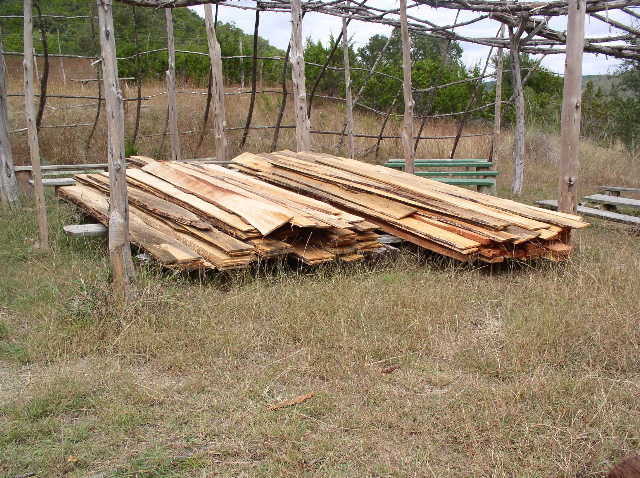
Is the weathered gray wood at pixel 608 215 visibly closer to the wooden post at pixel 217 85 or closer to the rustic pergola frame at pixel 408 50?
the rustic pergola frame at pixel 408 50

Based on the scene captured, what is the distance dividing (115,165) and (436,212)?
353cm

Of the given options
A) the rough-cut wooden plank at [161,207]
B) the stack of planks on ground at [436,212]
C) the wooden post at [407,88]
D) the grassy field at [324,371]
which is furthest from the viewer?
the wooden post at [407,88]

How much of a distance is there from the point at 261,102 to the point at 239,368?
1437 cm

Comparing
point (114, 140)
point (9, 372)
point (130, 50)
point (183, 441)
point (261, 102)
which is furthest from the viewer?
point (130, 50)

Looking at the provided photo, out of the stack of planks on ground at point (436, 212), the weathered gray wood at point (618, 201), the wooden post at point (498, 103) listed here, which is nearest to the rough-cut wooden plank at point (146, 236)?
the stack of planks on ground at point (436, 212)

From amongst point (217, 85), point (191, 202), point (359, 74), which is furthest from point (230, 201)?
point (359, 74)

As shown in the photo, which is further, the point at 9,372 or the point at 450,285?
the point at 450,285

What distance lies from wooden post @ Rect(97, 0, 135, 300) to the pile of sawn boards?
74 cm

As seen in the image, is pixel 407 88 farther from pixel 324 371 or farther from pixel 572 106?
pixel 324 371

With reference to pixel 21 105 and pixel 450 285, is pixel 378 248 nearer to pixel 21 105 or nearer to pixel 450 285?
pixel 450 285

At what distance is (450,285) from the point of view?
587 centimetres

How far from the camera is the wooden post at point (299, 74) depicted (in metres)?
9.95

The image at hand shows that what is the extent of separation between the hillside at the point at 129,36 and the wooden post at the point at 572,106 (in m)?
11.8

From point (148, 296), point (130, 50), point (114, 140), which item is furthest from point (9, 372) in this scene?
point (130, 50)
